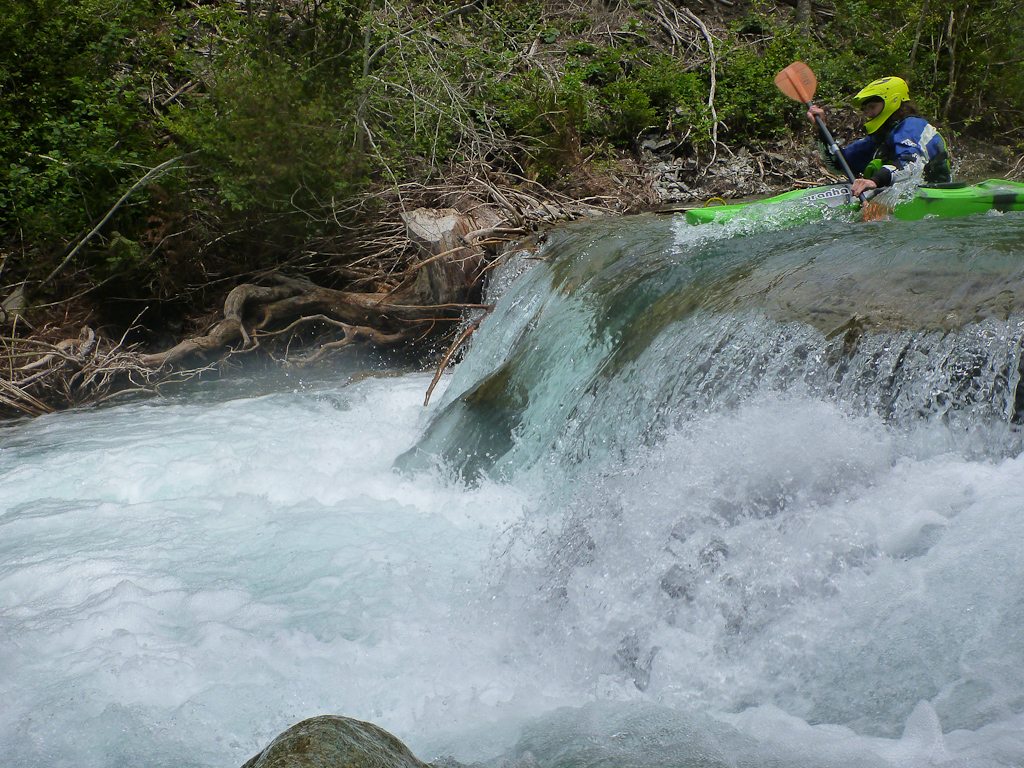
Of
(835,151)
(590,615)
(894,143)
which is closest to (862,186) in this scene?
(894,143)

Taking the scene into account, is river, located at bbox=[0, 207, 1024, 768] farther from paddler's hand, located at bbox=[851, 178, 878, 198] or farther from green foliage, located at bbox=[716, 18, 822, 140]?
green foliage, located at bbox=[716, 18, 822, 140]

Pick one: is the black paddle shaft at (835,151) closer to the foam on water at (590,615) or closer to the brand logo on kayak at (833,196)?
the brand logo on kayak at (833,196)

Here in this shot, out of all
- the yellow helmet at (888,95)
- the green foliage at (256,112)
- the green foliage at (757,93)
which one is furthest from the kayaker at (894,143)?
the green foliage at (757,93)

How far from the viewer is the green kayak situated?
420 centimetres

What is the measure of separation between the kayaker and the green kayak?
6.3 inches

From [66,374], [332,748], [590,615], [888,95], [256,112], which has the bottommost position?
[66,374]

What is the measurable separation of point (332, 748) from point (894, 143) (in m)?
5.04

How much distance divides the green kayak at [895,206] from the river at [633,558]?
0.49 m

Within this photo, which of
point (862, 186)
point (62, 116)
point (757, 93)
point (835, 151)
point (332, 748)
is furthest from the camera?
point (757, 93)

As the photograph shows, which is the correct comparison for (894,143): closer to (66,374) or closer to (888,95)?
(888,95)

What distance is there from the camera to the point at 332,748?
1611mm

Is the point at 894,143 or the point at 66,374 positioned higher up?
the point at 894,143

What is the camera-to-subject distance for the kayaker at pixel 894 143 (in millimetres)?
4852

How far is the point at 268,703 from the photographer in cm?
223
